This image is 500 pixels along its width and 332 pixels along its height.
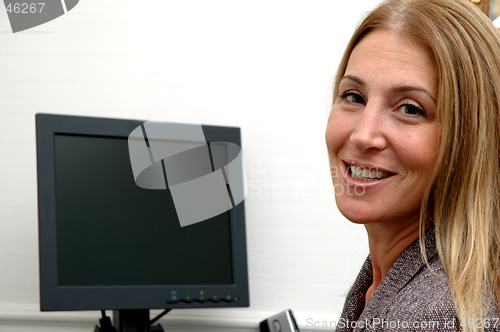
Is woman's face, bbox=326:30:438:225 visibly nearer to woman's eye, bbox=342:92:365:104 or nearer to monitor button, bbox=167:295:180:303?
woman's eye, bbox=342:92:365:104

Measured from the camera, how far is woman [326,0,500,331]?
67 cm

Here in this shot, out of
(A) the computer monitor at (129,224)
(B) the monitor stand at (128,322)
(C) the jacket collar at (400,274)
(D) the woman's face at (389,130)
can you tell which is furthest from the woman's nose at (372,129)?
(B) the monitor stand at (128,322)

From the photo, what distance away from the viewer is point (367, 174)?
79 centimetres

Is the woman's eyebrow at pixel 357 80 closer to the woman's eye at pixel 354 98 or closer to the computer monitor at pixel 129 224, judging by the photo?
the woman's eye at pixel 354 98

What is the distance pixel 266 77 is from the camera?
1.45 m

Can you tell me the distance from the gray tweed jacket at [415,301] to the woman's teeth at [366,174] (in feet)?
0.35

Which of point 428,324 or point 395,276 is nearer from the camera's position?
point 428,324

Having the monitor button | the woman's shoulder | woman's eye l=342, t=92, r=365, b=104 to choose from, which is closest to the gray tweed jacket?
the woman's shoulder

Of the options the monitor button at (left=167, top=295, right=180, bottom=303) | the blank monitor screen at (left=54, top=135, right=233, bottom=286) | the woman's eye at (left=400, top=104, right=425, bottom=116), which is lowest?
the monitor button at (left=167, top=295, right=180, bottom=303)

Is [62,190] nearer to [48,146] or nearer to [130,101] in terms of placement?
[48,146]

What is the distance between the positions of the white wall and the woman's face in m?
0.61

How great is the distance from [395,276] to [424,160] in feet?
0.55

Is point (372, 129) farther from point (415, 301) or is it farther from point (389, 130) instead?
point (415, 301)

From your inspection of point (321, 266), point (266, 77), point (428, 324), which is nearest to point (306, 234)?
point (321, 266)
